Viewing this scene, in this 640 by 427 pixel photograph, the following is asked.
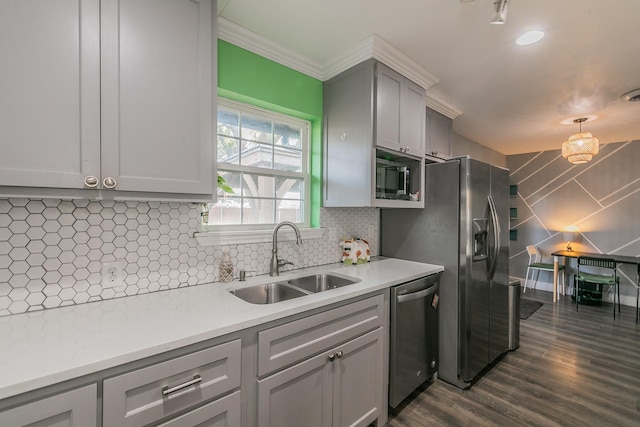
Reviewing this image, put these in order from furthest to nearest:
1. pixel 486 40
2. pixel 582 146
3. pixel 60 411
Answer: pixel 582 146
pixel 486 40
pixel 60 411

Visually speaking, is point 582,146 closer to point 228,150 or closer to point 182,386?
point 228,150

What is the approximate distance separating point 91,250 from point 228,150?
3.23ft

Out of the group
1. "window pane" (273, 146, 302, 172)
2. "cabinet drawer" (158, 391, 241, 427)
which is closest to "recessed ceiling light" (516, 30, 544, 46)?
"window pane" (273, 146, 302, 172)

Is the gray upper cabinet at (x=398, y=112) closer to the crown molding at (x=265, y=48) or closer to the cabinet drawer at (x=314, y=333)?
the crown molding at (x=265, y=48)

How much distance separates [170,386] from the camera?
3.18ft

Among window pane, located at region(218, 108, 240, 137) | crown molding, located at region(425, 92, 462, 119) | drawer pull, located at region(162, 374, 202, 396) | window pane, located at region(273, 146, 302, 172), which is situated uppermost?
crown molding, located at region(425, 92, 462, 119)

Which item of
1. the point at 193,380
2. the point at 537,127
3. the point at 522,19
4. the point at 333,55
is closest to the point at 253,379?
the point at 193,380

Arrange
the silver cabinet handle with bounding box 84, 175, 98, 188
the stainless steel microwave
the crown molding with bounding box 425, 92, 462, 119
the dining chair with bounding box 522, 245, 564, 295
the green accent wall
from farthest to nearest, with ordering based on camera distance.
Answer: the dining chair with bounding box 522, 245, 564, 295, the crown molding with bounding box 425, 92, 462, 119, the stainless steel microwave, the green accent wall, the silver cabinet handle with bounding box 84, 175, 98, 188

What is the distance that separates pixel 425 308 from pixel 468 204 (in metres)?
0.87

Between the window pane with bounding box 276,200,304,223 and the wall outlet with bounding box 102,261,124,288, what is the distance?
1.08 metres

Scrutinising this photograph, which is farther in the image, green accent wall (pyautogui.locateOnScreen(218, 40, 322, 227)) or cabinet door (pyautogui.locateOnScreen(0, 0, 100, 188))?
green accent wall (pyautogui.locateOnScreen(218, 40, 322, 227))

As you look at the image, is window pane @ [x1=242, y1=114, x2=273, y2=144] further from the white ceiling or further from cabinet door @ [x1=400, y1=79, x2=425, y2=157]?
cabinet door @ [x1=400, y1=79, x2=425, y2=157]

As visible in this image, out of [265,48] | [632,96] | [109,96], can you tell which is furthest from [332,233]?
[632,96]

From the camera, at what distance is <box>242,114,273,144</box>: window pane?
2.05 metres
